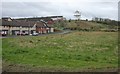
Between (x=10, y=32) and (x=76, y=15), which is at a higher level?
(x=76, y=15)

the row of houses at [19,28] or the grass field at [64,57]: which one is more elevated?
the row of houses at [19,28]

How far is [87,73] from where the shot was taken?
32.5 ft

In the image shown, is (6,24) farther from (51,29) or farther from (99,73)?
(99,73)

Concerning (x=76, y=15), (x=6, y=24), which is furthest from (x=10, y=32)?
(x=76, y=15)

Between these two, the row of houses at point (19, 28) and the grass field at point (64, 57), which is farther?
the row of houses at point (19, 28)

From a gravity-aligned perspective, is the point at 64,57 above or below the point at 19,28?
below

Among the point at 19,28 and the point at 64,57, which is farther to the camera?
the point at 19,28

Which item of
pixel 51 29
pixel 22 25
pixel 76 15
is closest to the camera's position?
pixel 22 25

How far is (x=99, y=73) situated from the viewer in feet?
33.1

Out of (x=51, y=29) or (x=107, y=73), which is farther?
(x=51, y=29)

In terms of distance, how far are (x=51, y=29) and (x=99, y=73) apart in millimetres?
82076

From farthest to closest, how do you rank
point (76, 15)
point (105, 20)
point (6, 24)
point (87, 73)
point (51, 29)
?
point (105, 20)
point (76, 15)
point (51, 29)
point (6, 24)
point (87, 73)

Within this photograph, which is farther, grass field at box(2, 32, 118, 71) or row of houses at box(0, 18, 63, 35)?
row of houses at box(0, 18, 63, 35)

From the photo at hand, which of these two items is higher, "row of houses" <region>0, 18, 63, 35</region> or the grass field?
"row of houses" <region>0, 18, 63, 35</region>
